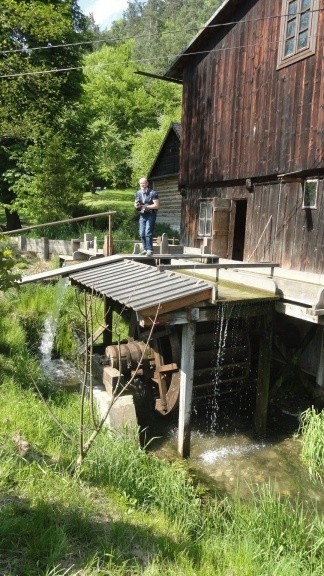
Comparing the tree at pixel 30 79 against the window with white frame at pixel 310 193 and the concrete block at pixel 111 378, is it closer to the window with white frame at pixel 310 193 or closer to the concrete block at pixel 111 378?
the window with white frame at pixel 310 193

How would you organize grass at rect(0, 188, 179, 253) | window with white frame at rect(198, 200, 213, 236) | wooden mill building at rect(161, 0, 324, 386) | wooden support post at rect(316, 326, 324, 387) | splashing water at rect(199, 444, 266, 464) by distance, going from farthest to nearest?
grass at rect(0, 188, 179, 253) → window with white frame at rect(198, 200, 213, 236) → wooden mill building at rect(161, 0, 324, 386) → wooden support post at rect(316, 326, 324, 387) → splashing water at rect(199, 444, 266, 464)

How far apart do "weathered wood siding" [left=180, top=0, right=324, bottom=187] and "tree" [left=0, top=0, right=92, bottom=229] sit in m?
4.96

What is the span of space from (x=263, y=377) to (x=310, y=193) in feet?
13.4

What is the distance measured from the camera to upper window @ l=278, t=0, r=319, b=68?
8.83 meters

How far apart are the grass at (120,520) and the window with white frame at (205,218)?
794cm

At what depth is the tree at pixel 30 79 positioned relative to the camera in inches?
592

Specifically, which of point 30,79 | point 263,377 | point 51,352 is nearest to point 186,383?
point 263,377

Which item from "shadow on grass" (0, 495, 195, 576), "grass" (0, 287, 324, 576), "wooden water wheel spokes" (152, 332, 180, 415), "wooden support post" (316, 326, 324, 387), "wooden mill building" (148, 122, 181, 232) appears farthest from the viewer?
"wooden mill building" (148, 122, 181, 232)

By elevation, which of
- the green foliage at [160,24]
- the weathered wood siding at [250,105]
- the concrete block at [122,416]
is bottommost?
the concrete block at [122,416]

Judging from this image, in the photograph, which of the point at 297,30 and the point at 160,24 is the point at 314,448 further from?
the point at 160,24

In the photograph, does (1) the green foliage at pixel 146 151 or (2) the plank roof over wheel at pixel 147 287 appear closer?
(2) the plank roof over wheel at pixel 147 287

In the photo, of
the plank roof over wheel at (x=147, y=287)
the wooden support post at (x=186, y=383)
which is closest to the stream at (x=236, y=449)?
the wooden support post at (x=186, y=383)

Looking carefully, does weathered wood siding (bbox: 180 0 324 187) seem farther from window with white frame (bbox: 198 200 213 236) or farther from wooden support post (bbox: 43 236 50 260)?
wooden support post (bbox: 43 236 50 260)

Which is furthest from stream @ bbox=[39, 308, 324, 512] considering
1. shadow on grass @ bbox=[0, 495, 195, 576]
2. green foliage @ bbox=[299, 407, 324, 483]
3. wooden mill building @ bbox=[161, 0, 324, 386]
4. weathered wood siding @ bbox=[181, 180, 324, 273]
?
weathered wood siding @ bbox=[181, 180, 324, 273]
